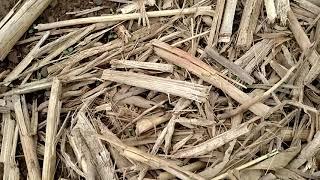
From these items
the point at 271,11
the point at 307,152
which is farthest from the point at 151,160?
the point at 271,11

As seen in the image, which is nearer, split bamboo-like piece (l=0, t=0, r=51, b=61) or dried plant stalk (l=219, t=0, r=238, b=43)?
dried plant stalk (l=219, t=0, r=238, b=43)

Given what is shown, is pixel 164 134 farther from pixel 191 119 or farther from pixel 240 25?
pixel 240 25

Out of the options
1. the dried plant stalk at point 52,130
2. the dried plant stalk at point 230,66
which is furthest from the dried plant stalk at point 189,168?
the dried plant stalk at point 52,130

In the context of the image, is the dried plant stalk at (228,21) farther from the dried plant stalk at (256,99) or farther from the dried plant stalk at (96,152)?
the dried plant stalk at (96,152)

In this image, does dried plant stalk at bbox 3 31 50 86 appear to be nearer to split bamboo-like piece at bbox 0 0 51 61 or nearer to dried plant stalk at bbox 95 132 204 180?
split bamboo-like piece at bbox 0 0 51 61

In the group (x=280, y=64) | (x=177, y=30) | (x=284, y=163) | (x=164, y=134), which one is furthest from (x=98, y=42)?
(x=284, y=163)

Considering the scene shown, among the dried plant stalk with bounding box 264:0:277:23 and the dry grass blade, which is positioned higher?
the dried plant stalk with bounding box 264:0:277:23

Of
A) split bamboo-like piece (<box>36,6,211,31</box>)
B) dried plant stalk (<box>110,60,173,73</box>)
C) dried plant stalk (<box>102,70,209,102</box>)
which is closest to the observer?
dried plant stalk (<box>102,70,209,102</box>)

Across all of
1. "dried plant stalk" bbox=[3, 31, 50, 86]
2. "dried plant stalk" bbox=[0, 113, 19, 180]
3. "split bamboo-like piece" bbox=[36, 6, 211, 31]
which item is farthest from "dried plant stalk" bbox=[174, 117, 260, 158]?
"dried plant stalk" bbox=[3, 31, 50, 86]
